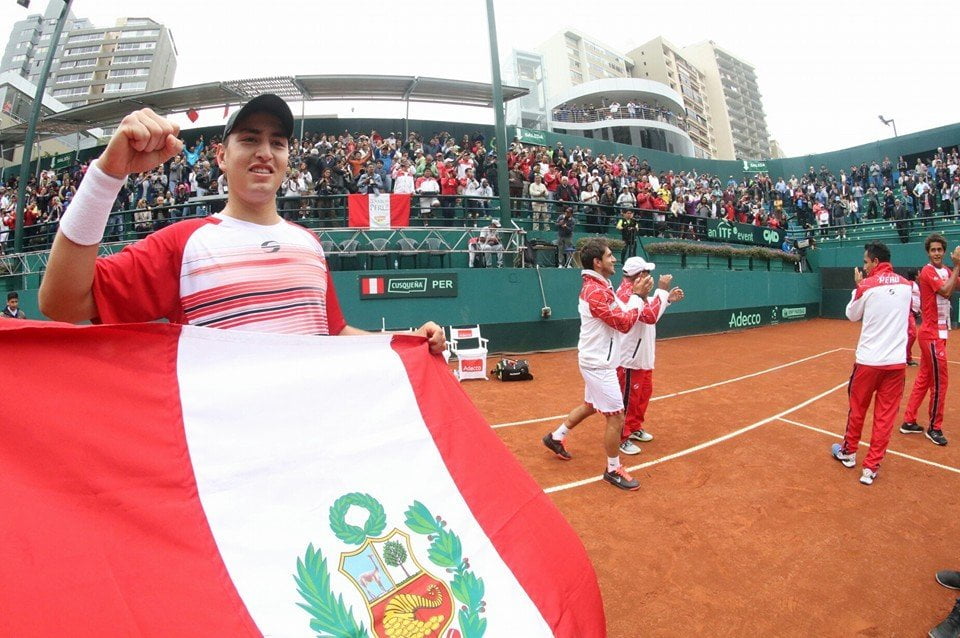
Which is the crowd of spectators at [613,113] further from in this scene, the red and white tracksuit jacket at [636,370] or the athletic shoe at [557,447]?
the athletic shoe at [557,447]

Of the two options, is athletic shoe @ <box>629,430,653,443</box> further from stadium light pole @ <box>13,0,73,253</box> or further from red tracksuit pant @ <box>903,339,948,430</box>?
stadium light pole @ <box>13,0,73,253</box>

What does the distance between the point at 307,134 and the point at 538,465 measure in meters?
20.0

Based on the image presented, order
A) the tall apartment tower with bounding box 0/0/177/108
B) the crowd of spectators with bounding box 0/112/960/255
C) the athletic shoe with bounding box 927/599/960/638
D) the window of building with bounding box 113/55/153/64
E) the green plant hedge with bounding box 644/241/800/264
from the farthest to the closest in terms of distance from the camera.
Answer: the window of building with bounding box 113/55/153/64
the tall apartment tower with bounding box 0/0/177/108
the green plant hedge with bounding box 644/241/800/264
the crowd of spectators with bounding box 0/112/960/255
the athletic shoe with bounding box 927/599/960/638

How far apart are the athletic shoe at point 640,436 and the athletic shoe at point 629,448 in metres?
0.24

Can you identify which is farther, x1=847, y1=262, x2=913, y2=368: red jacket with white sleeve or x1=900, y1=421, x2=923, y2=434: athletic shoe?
x1=900, y1=421, x2=923, y2=434: athletic shoe

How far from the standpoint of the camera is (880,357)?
4.70 metres

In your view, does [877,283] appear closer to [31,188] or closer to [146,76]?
[31,188]

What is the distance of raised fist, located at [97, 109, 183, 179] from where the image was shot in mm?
1206

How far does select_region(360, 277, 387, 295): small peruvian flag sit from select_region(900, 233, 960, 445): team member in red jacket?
10078 millimetres

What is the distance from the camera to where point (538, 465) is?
519cm

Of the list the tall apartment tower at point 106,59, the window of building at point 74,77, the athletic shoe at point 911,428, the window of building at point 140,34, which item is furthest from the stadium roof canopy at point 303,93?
the window of building at point 74,77

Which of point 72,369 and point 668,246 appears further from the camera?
point 668,246

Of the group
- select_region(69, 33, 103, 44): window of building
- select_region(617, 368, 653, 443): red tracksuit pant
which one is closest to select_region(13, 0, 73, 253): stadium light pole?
select_region(617, 368, 653, 443): red tracksuit pant

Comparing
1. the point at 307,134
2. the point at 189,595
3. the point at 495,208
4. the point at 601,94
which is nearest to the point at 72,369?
the point at 189,595
